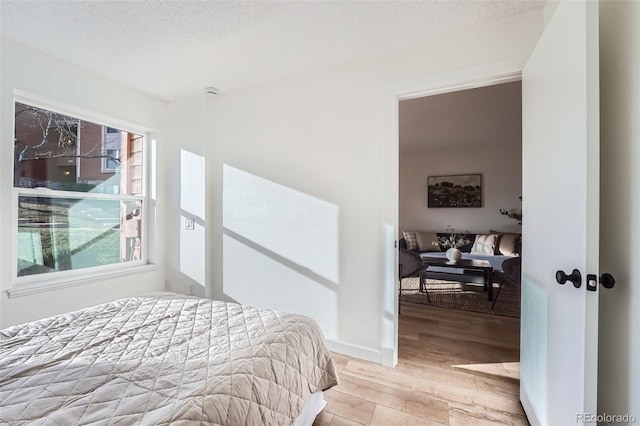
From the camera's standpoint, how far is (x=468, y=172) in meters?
5.54

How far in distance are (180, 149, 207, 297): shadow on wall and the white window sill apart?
46cm

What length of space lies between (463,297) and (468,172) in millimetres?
2932

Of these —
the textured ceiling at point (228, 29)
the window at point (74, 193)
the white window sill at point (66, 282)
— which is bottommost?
the white window sill at point (66, 282)

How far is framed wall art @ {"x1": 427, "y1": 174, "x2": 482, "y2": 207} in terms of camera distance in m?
5.44

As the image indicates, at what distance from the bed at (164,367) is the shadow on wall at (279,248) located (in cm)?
87

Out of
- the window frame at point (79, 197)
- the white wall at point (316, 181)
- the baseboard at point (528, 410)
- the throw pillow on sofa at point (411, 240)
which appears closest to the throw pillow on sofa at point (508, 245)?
the throw pillow on sofa at point (411, 240)

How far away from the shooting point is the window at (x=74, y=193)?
84.7 inches

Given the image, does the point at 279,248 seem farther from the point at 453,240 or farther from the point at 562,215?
the point at 453,240

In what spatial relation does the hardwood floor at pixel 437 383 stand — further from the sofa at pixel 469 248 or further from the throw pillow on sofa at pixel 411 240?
the throw pillow on sofa at pixel 411 240

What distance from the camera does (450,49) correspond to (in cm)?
190

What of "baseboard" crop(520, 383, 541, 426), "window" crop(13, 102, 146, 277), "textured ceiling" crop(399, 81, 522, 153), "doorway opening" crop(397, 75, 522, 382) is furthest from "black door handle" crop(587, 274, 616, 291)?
"window" crop(13, 102, 146, 277)

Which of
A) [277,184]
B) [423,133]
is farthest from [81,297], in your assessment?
[423,133]

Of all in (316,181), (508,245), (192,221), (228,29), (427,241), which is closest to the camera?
(228,29)

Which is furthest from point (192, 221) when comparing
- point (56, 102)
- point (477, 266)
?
point (477, 266)
